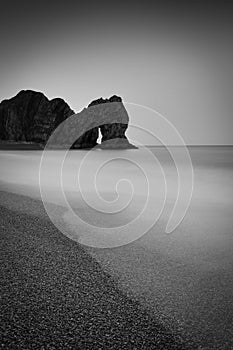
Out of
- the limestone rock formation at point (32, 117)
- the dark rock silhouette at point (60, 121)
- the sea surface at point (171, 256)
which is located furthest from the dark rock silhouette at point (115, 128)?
the sea surface at point (171, 256)

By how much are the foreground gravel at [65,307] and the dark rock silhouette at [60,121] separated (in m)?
110

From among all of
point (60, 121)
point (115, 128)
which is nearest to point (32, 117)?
point (60, 121)

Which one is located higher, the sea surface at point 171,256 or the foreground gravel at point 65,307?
the foreground gravel at point 65,307

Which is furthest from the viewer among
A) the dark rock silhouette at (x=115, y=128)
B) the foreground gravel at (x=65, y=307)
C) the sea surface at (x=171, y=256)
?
the dark rock silhouette at (x=115, y=128)

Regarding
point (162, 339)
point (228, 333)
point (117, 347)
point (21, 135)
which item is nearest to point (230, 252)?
point (228, 333)

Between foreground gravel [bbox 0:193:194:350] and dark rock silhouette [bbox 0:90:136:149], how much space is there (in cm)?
10953

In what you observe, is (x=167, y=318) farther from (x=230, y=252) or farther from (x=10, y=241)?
(x=10, y=241)

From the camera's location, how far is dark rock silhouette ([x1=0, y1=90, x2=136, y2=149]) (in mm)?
120625

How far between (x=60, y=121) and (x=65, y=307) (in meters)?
141

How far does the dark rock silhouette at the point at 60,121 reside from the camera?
121m

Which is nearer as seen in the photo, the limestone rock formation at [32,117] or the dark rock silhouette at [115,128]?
the dark rock silhouette at [115,128]

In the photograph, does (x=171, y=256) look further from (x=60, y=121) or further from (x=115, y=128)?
(x=60, y=121)

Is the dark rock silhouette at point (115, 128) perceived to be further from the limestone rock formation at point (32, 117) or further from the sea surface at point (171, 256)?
the sea surface at point (171, 256)

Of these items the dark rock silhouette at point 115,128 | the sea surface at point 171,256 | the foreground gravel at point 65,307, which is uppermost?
the dark rock silhouette at point 115,128
